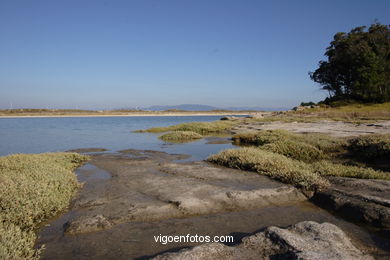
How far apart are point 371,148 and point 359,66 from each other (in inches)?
1932

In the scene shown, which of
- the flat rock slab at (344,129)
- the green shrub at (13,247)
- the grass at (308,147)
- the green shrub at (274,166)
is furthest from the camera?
the flat rock slab at (344,129)

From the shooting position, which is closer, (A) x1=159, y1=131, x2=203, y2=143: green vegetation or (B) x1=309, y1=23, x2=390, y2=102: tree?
(A) x1=159, y1=131, x2=203, y2=143: green vegetation

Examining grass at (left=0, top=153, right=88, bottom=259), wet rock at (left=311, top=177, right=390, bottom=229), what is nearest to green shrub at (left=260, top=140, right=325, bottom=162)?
wet rock at (left=311, top=177, right=390, bottom=229)

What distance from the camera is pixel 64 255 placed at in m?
4.25

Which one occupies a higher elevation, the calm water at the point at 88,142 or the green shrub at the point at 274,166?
the green shrub at the point at 274,166

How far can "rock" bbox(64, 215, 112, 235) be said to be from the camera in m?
5.06

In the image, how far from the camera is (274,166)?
912 centimetres

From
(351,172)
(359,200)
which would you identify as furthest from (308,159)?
(359,200)

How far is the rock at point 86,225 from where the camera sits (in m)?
5.06

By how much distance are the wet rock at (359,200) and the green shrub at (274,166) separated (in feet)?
1.53

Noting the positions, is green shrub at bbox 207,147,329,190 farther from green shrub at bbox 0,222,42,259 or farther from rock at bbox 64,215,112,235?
green shrub at bbox 0,222,42,259

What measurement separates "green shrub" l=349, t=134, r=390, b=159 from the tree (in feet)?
140

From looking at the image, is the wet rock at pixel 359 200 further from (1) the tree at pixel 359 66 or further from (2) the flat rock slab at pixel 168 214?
(1) the tree at pixel 359 66

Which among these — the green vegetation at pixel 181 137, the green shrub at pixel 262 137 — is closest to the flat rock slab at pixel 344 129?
the green shrub at pixel 262 137
